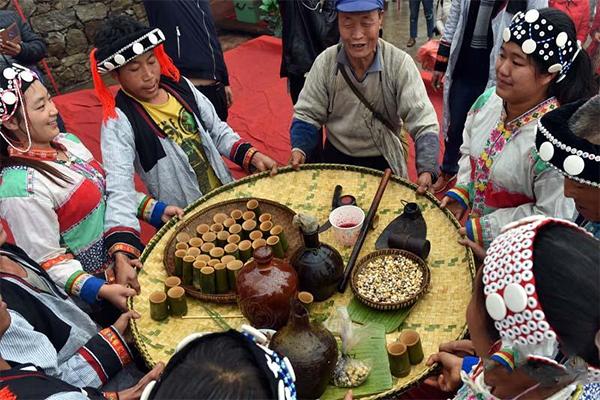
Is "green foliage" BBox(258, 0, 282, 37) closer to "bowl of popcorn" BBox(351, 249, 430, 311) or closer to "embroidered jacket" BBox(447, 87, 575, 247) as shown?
"embroidered jacket" BBox(447, 87, 575, 247)

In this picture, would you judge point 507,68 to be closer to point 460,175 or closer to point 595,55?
point 460,175

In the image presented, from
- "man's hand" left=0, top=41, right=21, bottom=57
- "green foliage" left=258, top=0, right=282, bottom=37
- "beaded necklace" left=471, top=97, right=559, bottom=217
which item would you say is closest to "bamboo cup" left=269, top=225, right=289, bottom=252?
"beaded necklace" left=471, top=97, right=559, bottom=217

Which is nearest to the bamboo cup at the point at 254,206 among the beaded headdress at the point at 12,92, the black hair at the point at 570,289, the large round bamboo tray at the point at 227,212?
the large round bamboo tray at the point at 227,212

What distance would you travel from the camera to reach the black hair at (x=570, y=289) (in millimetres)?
1152

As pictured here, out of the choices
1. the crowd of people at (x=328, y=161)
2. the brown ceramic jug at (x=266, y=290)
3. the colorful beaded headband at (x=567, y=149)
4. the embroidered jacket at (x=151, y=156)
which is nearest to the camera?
the crowd of people at (x=328, y=161)

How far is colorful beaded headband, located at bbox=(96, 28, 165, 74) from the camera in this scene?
2.73 metres

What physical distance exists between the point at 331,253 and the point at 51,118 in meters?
1.48

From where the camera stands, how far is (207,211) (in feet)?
9.11

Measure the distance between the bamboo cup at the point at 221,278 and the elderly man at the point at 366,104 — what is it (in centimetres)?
93

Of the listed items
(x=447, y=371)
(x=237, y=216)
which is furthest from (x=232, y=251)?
(x=447, y=371)

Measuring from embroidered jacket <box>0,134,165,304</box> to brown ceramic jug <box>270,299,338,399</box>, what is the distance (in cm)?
111

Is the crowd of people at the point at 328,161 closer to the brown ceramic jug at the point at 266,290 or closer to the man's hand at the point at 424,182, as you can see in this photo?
the man's hand at the point at 424,182

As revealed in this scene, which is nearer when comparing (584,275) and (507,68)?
(584,275)

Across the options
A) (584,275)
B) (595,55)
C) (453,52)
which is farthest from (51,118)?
(595,55)
